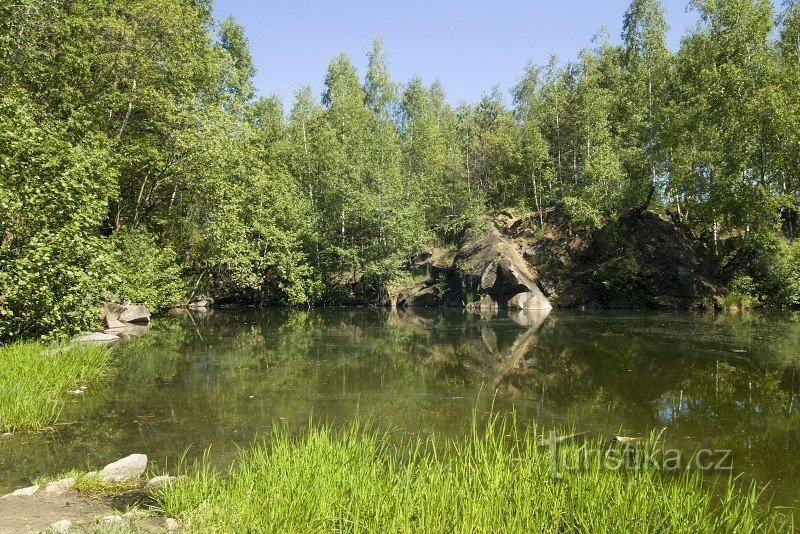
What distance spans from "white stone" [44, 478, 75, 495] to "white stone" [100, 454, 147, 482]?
0.33m

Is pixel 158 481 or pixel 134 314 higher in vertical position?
pixel 134 314

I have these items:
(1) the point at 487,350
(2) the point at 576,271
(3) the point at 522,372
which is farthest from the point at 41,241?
(2) the point at 576,271

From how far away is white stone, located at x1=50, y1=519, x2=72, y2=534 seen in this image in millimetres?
4645

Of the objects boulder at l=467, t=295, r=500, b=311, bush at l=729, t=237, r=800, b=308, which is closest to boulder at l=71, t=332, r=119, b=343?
boulder at l=467, t=295, r=500, b=311

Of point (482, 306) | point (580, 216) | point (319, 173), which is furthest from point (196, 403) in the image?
point (319, 173)

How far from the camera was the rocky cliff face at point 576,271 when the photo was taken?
3519 cm

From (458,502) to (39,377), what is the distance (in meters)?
9.13

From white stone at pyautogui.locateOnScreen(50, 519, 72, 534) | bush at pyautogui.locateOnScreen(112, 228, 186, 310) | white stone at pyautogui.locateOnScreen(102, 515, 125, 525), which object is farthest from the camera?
bush at pyautogui.locateOnScreen(112, 228, 186, 310)

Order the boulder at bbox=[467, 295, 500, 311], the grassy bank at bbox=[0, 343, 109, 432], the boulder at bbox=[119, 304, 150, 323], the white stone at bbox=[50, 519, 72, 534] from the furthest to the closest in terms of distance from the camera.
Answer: the boulder at bbox=[467, 295, 500, 311] → the boulder at bbox=[119, 304, 150, 323] → the grassy bank at bbox=[0, 343, 109, 432] → the white stone at bbox=[50, 519, 72, 534]

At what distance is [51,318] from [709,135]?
35019mm

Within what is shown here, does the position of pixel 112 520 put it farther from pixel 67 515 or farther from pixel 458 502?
pixel 458 502

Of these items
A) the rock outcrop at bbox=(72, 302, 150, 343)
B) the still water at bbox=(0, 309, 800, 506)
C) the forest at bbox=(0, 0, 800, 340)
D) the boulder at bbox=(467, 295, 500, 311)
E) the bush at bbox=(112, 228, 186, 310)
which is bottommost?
the still water at bbox=(0, 309, 800, 506)

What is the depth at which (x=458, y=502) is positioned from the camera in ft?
15.6

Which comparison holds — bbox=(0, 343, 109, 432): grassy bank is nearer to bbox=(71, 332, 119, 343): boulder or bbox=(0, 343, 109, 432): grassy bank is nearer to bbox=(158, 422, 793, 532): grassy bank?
bbox=(158, 422, 793, 532): grassy bank
